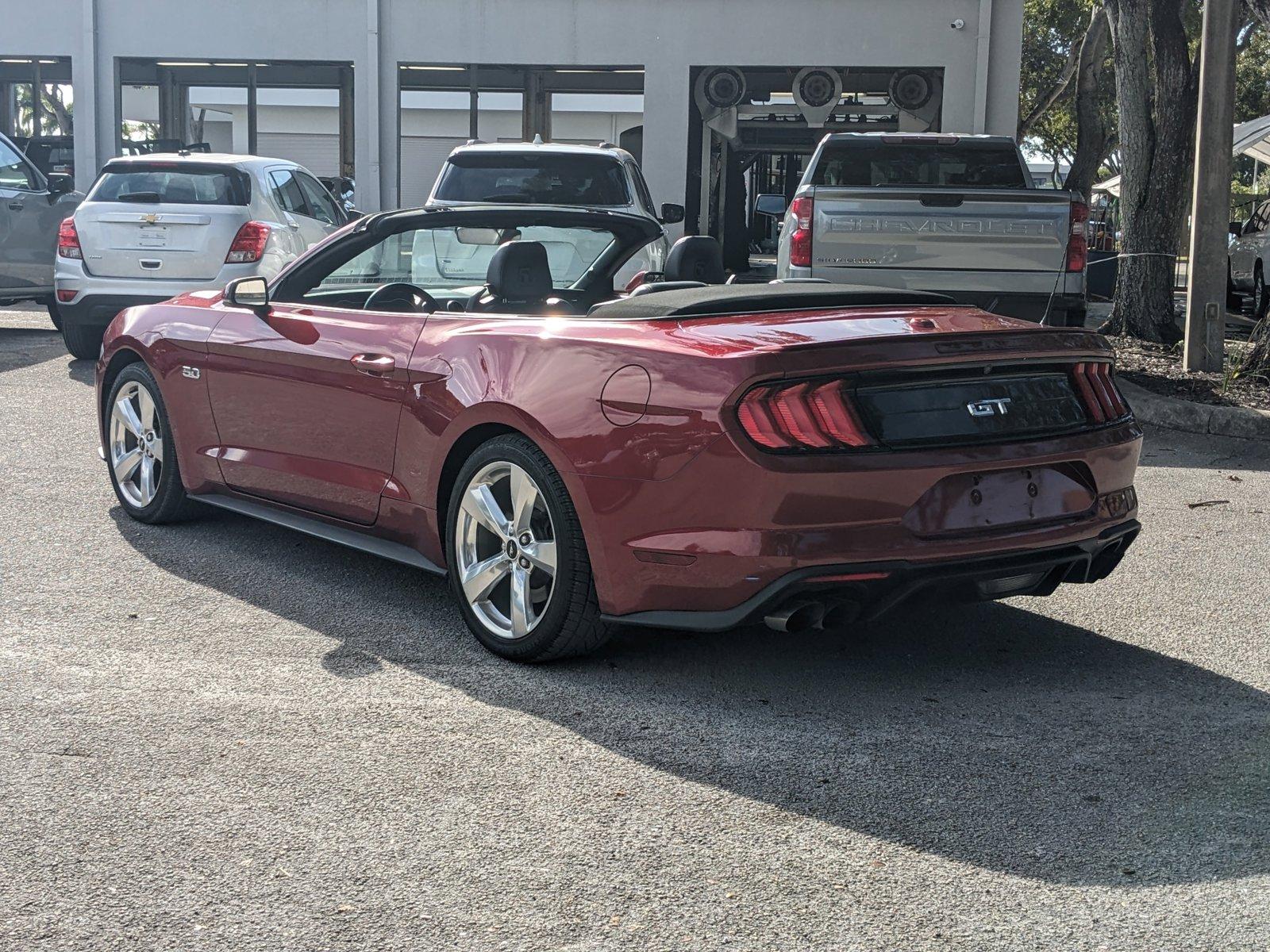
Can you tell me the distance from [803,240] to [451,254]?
176 inches

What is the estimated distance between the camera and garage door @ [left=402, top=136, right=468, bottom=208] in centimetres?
2325

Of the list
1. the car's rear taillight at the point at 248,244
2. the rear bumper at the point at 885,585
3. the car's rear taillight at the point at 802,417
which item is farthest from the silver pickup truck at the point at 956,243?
the car's rear taillight at the point at 802,417

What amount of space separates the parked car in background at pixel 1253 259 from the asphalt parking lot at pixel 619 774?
14559mm

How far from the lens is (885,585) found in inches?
163

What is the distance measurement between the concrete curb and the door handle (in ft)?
18.7

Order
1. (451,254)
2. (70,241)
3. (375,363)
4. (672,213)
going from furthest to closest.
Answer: (672,213) < (70,241) < (451,254) < (375,363)

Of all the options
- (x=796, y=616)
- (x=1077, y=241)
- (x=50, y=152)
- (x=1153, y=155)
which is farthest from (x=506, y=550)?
(x=50, y=152)

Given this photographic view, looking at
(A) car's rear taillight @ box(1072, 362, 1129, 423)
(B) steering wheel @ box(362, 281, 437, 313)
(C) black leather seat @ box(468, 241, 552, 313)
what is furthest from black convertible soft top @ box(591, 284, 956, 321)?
(B) steering wheel @ box(362, 281, 437, 313)

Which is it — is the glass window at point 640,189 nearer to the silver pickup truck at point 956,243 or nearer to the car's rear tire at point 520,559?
the silver pickup truck at point 956,243

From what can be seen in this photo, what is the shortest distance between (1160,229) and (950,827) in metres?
12.4

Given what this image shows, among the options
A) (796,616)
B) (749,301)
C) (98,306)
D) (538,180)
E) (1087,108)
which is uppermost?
(1087,108)

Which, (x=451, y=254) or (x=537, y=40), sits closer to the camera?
(x=451, y=254)

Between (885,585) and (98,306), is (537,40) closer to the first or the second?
(98,306)

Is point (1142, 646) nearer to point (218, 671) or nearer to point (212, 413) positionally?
point (218, 671)
